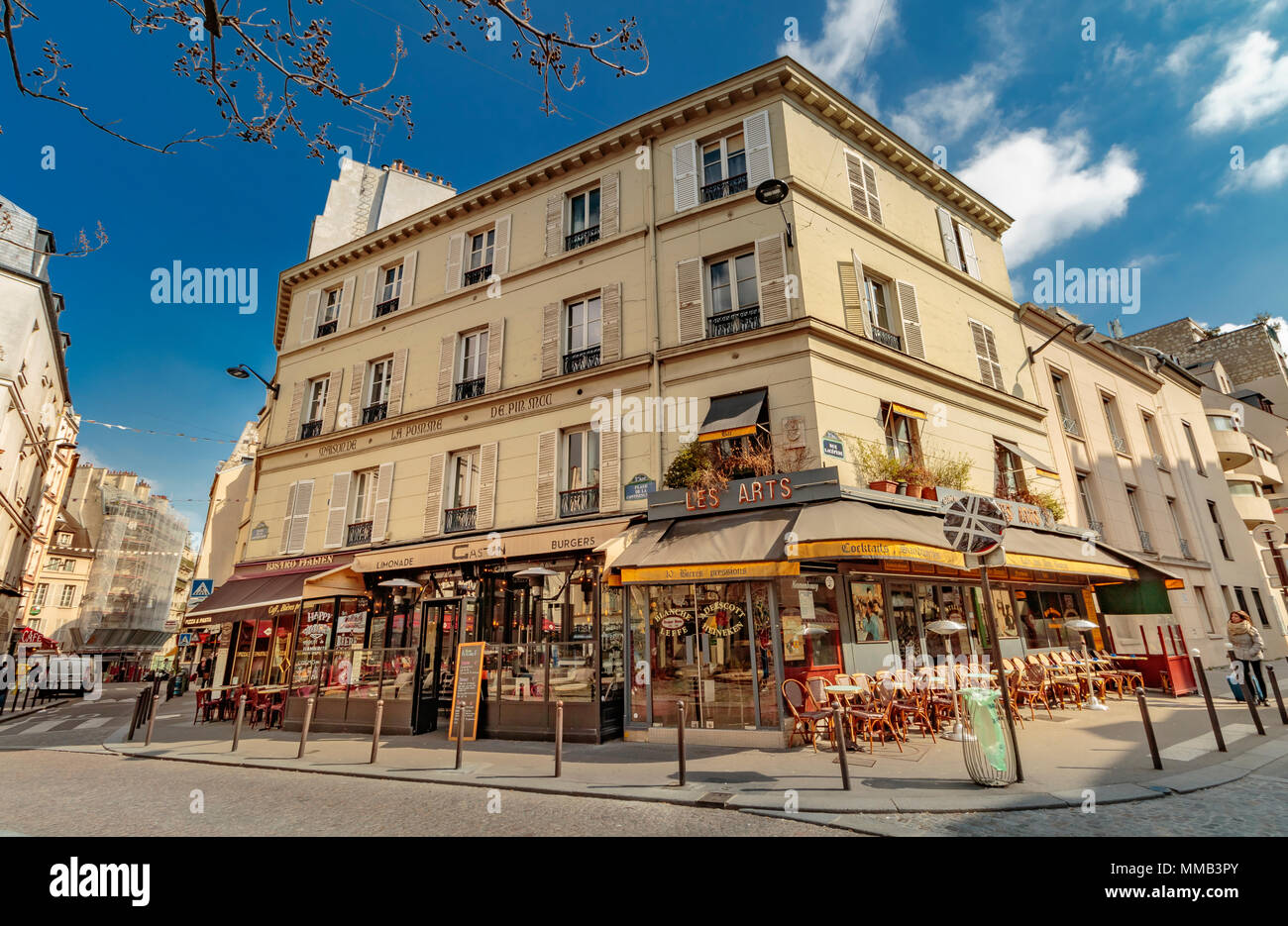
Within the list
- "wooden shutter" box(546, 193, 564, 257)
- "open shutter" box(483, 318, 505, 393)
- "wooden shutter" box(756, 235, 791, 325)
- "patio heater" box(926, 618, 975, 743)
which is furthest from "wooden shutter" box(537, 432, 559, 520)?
"patio heater" box(926, 618, 975, 743)

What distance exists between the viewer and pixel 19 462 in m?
28.0

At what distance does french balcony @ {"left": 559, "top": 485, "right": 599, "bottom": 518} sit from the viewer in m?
12.3

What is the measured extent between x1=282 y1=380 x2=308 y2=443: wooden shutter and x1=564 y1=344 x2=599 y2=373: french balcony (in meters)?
9.07

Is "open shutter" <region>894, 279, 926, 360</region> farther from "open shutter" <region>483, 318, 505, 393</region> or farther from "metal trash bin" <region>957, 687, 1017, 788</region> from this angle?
"open shutter" <region>483, 318, 505, 393</region>

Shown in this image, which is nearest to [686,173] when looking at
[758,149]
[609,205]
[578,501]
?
[758,149]

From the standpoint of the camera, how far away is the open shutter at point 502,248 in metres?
15.2

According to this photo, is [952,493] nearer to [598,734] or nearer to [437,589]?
[598,734]

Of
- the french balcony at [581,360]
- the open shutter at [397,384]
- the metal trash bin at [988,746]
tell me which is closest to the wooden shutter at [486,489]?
the french balcony at [581,360]

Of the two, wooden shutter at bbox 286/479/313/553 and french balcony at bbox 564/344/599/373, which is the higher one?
french balcony at bbox 564/344/599/373

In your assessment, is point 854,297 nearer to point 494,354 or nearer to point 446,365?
point 494,354

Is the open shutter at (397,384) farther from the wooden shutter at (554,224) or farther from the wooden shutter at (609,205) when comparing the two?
the wooden shutter at (609,205)

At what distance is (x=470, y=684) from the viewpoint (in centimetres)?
1071
